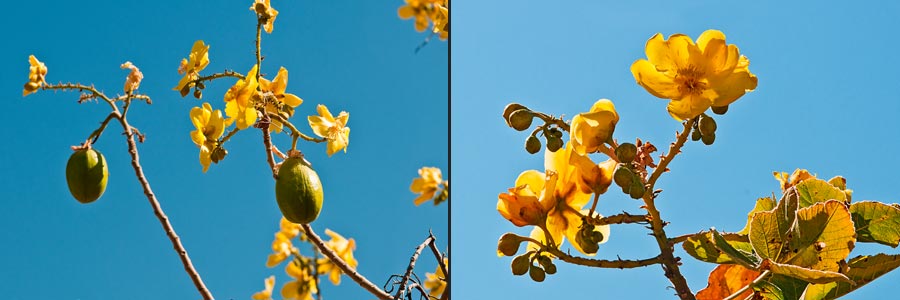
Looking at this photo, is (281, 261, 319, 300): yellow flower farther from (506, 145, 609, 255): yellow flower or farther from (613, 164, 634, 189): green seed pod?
(613, 164, 634, 189): green seed pod

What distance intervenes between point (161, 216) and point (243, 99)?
18 cm

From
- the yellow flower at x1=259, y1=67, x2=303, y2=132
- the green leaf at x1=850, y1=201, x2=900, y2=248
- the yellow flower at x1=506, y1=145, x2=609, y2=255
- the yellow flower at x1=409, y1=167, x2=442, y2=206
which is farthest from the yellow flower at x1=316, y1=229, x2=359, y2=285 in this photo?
the green leaf at x1=850, y1=201, x2=900, y2=248

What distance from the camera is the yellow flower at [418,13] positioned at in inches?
68.7

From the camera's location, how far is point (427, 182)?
183cm

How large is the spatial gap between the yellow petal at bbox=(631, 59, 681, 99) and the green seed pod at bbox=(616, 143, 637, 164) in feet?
0.23

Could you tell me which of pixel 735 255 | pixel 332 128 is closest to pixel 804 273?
pixel 735 255

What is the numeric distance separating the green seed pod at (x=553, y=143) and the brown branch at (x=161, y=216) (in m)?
0.50

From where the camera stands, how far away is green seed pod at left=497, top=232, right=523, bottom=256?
574 millimetres

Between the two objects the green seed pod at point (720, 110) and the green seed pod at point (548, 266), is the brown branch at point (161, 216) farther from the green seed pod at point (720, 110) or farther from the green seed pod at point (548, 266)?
the green seed pod at point (720, 110)

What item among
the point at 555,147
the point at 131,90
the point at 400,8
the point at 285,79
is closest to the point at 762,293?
the point at 555,147

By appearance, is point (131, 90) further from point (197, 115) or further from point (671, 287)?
point (671, 287)

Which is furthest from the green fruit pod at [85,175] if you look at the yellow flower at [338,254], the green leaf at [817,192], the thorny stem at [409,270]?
the green leaf at [817,192]

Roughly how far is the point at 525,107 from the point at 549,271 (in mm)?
122

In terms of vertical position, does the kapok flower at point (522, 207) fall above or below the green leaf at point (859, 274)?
above
